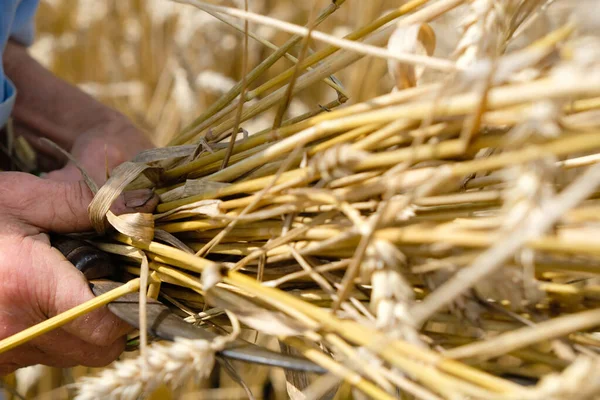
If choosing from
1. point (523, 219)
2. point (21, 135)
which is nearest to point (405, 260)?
point (523, 219)

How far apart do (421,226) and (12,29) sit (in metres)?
0.74

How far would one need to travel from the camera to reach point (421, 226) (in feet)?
1.36

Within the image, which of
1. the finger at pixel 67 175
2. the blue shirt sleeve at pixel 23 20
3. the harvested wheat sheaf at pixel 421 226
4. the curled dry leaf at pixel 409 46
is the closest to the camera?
the harvested wheat sheaf at pixel 421 226

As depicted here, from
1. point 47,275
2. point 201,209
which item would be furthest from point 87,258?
point 201,209

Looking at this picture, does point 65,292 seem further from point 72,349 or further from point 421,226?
point 421,226

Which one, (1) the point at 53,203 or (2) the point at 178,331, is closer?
(2) the point at 178,331

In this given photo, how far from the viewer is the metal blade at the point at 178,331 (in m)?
0.46

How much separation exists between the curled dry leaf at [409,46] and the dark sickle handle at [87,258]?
36cm

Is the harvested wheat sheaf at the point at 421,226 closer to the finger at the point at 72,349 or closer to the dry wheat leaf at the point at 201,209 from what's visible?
the dry wheat leaf at the point at 201,209

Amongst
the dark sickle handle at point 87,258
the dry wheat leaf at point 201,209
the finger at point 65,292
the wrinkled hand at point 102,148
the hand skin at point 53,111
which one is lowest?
the finger at point 65,292

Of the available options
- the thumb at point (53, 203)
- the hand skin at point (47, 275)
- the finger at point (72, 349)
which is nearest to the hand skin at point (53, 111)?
the hand skin at point (47, 275)

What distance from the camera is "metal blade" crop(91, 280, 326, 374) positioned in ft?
1.51

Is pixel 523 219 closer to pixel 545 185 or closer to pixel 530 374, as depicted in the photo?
pixel 545 185

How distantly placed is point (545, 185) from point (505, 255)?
5 centimetres
